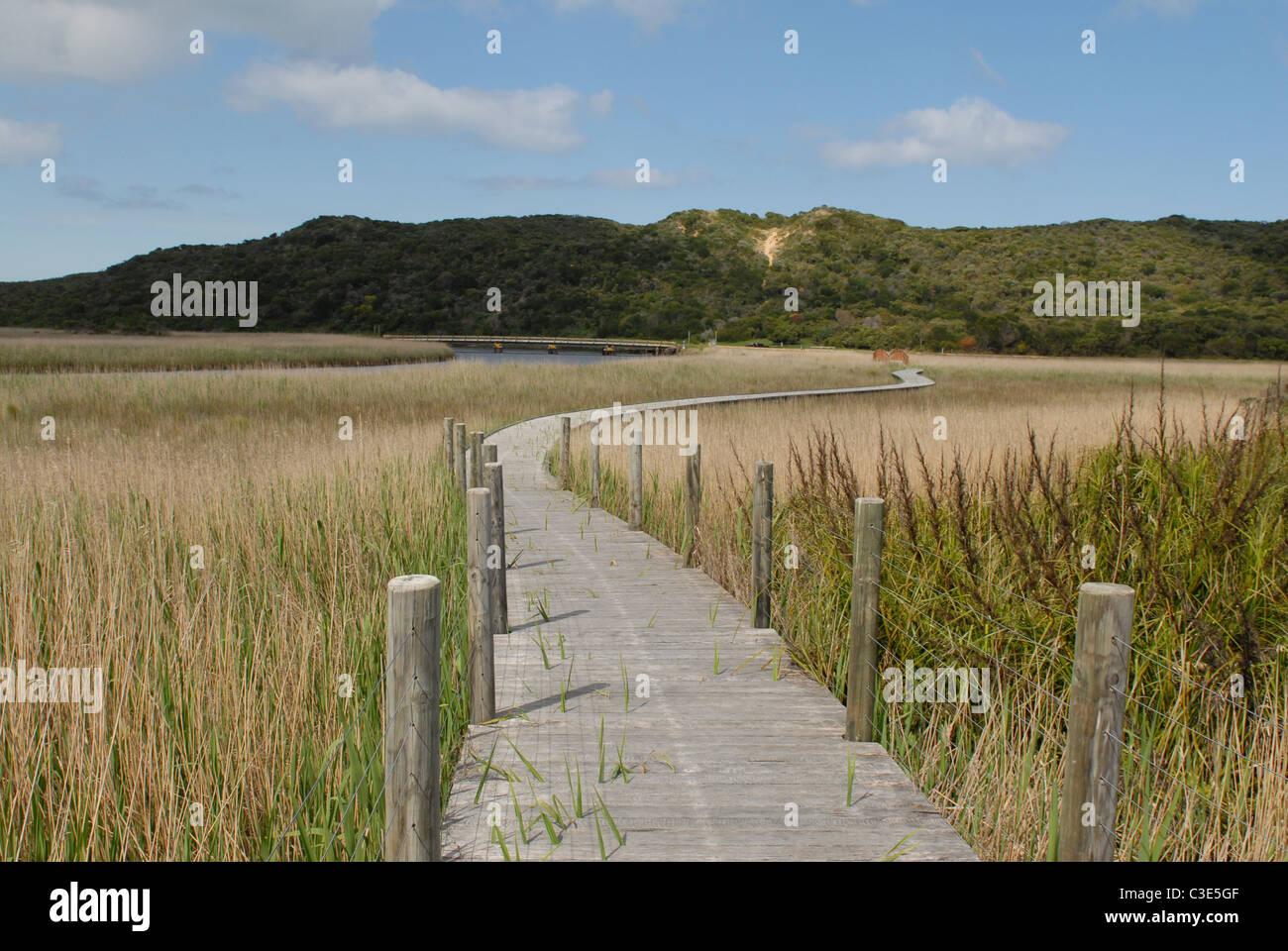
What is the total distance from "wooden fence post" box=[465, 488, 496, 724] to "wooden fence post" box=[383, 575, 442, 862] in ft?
5.66

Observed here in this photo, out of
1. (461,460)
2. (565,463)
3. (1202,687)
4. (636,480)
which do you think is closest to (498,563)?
(636,480)

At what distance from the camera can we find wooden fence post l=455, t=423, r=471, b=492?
954cm

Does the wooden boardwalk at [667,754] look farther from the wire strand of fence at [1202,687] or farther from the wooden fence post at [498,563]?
the wire strand of fence at [1202,687]

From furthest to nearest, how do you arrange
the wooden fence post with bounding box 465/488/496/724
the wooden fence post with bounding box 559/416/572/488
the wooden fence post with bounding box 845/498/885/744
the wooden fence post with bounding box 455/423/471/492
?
the wooden fence post with bounding box 559/416/572/488 < the wooden fence post with bounding box 455/423/471/492 < the wooden fence post with bounding box 465/488/496/724 < the wooden fence post with bounding box 845/498/885/744

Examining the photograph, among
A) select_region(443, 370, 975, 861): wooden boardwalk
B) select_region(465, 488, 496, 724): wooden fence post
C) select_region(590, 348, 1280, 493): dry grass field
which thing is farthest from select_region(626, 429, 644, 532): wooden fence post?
select_region(465, 488, 496, 724): wooden fence post

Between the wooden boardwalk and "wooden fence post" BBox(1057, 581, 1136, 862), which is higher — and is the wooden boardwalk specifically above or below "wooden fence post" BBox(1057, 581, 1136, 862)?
below

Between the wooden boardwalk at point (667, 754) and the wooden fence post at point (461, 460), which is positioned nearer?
the wooden boardwalk at point (667, 754)

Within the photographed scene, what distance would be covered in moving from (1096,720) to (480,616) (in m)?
2.58

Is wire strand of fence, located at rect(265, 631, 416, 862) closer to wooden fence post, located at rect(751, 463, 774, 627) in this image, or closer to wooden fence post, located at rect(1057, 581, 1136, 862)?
wooden fence post, located at rect(1057, 581, 1136, 862)

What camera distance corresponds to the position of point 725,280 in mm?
82688

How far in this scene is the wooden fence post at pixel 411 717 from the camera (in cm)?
214

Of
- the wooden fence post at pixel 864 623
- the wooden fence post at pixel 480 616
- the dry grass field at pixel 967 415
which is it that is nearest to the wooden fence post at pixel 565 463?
the dry grass field at pixel 967 415

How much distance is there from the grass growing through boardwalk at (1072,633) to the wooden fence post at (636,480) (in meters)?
1.86
